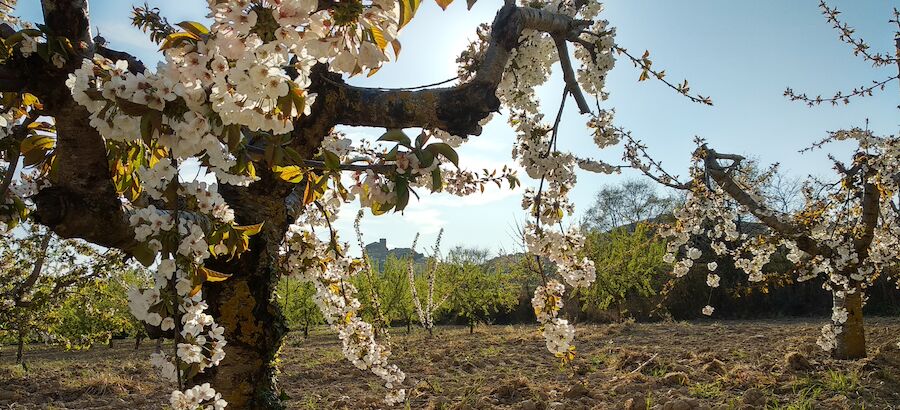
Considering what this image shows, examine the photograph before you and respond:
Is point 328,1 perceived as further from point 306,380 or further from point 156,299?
point 306,380

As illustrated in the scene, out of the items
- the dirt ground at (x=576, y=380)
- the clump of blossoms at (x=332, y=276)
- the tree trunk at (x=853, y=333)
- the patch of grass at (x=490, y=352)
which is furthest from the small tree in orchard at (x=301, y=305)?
the clump of blossoms at (x=332, y=276)

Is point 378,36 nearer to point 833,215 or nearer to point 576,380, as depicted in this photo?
point 576,380

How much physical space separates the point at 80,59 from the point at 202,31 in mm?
477

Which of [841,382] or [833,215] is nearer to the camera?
[841,382]

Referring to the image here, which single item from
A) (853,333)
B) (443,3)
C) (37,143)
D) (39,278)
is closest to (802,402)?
(853,333)

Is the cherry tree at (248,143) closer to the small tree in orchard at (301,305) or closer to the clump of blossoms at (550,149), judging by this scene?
the clump of blossoms at (550,149)

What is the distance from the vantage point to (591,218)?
3020cm

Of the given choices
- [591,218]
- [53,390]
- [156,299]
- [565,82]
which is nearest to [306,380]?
[53,390]

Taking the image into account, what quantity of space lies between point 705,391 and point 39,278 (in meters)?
5.68

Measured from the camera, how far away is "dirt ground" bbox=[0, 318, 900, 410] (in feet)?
12.6

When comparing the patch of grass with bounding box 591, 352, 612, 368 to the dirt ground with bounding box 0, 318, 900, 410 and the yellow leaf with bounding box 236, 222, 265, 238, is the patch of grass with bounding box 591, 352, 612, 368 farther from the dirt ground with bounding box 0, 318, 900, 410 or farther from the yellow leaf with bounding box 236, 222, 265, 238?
the yellow leaf with bounding box 236, 222, 265, 238

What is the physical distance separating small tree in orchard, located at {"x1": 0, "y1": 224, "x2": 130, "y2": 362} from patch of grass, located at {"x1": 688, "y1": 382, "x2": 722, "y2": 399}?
432 cm

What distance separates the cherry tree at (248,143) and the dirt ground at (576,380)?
4.31 ft

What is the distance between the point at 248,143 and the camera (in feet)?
5.15
